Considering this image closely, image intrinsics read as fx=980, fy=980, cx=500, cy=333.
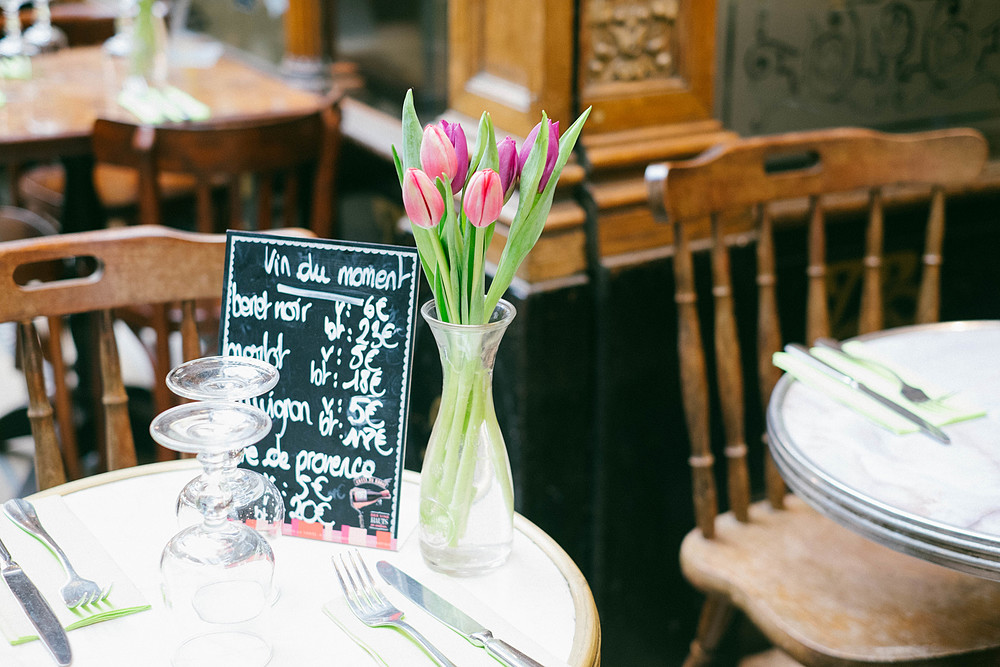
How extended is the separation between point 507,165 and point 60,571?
1.84 ft

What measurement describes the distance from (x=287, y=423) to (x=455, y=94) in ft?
3.54

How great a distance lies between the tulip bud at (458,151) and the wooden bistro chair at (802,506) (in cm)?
67

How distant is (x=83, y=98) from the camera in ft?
8.71

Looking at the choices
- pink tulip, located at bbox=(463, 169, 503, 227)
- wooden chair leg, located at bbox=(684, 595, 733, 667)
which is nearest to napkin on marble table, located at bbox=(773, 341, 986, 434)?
wooden chair leg, located at bbox=(684, 595, 733, 667)

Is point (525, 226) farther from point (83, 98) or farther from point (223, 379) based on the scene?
point (83, 98)

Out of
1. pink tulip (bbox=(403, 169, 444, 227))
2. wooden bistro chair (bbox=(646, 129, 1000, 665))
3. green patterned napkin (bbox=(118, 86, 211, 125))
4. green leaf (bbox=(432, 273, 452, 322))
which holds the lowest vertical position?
wooden bistro chair (bbox=(646, 129, 1000, 665))

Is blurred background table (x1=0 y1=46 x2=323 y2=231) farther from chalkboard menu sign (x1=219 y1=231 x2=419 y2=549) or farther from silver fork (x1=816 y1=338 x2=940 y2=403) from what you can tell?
silver fork (x1=816 y1=338 x2=940 y2=403)

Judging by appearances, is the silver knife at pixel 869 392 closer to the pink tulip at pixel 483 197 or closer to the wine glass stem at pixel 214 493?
the pink tulip at pixel 483 197

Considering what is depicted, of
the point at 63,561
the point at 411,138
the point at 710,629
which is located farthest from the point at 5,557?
the point at 710,629

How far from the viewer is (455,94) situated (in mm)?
1915

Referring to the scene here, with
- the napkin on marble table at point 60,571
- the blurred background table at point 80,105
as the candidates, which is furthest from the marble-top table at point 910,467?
the blurred background table at point 80,105

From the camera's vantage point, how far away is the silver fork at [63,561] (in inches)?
34.5

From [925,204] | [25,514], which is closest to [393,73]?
[925,204]

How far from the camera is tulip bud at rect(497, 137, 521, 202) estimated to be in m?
0.85
